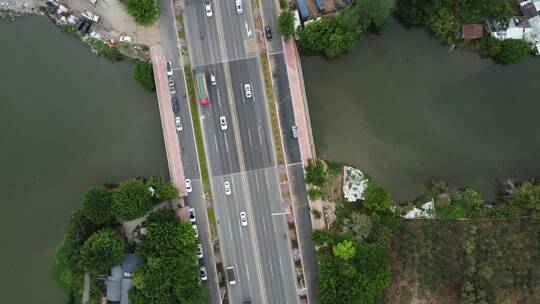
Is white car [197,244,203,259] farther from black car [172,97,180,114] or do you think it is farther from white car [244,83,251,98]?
white car [244,83,251,98]

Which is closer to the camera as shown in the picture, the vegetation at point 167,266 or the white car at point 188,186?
the vegetation at point 167,266

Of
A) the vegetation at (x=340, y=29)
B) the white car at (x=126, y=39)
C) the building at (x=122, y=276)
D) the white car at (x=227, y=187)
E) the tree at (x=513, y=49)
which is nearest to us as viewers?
the vegetation at (x=340, y=29)

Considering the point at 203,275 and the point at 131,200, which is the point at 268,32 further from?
the point at 203,275

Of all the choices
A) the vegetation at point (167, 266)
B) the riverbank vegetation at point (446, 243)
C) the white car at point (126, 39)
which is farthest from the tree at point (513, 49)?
the white car at point (126, 39)

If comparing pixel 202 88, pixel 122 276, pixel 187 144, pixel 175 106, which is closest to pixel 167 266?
pixel 122 276

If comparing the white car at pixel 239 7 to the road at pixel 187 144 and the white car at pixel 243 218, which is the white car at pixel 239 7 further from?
the white car at pixel 243 218

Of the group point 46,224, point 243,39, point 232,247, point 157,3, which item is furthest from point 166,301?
point 157,3

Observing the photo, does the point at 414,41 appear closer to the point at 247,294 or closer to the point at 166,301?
the point at 247,294
